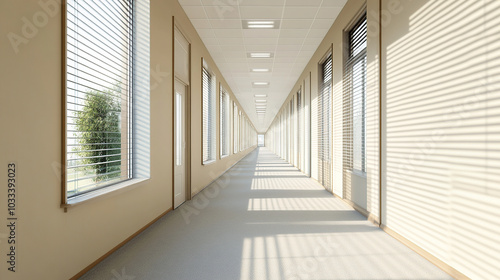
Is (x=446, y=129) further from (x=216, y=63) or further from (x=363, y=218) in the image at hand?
(x=216, y=63)

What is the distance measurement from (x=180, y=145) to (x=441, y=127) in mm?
4216

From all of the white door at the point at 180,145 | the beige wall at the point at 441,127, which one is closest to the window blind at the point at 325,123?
the beige wall at the point at 441,127

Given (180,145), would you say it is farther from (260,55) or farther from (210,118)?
(260,55)

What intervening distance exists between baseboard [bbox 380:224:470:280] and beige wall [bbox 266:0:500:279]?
35mm

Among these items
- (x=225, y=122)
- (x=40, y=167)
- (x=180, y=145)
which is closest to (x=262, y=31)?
(x=180, y=145)

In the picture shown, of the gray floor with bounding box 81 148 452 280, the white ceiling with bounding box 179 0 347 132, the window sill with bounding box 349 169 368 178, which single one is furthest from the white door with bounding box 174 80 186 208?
the window sill with bounding box 349 169 368 178

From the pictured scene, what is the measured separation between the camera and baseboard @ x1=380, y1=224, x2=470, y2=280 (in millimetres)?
2467

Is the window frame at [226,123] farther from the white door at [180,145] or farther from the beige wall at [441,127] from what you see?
the beige wall at [441,127]

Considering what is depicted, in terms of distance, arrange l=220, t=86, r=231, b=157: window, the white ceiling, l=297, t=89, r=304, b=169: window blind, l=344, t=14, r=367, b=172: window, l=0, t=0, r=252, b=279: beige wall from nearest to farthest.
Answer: l=0, t=0, r=252, b=279: beige wall → l=344, t=14, r=367, b=172: window → the white ceiling → l=297, t=89, r=304, b=169: window blind → l=220, t=86, r=231, b=157: window

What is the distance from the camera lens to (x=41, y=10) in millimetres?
2072

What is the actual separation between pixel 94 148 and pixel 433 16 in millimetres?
3362

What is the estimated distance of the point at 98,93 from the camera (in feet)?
9.92

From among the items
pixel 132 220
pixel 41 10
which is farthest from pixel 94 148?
pixel 41 10

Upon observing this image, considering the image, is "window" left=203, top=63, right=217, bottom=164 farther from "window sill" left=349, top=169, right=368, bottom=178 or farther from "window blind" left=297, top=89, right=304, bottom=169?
"window sill" left=349, top=169, right=368, bottom=178
